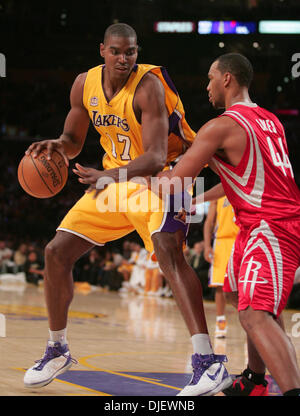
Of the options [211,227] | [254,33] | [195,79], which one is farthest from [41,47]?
[211,227]

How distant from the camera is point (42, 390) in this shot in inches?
157

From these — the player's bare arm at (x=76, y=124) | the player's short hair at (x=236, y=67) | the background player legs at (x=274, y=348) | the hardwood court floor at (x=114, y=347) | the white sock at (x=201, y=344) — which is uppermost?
the player's short hair at (x=236, y=67)

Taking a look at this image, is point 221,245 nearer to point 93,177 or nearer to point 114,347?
point 114,347

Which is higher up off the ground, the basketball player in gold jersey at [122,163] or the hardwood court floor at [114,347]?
the basketball player in gold jersey at [122,163]

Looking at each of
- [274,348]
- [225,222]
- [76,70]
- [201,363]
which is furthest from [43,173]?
[76,70]

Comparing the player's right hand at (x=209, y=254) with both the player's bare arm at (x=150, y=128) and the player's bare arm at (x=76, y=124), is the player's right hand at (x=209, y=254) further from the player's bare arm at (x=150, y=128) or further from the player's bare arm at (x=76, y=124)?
the player's bare arm at (x=150, y=128)

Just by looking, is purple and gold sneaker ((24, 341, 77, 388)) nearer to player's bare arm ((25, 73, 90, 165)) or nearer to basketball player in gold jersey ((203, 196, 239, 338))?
player's bare arm ((25, 73, 90, 165))

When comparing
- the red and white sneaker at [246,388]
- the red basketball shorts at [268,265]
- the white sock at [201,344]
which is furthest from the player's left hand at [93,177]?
the red and white sneaker at [246,388]

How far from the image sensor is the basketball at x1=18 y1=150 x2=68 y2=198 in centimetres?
402

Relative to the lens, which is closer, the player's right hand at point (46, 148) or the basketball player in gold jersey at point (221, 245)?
the player's right hand at point (46, 148)

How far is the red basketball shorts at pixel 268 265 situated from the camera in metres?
3.23

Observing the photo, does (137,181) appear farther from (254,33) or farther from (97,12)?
(97,12)

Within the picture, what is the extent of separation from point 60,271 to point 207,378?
116cm

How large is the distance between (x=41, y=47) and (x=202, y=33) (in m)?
5.80
